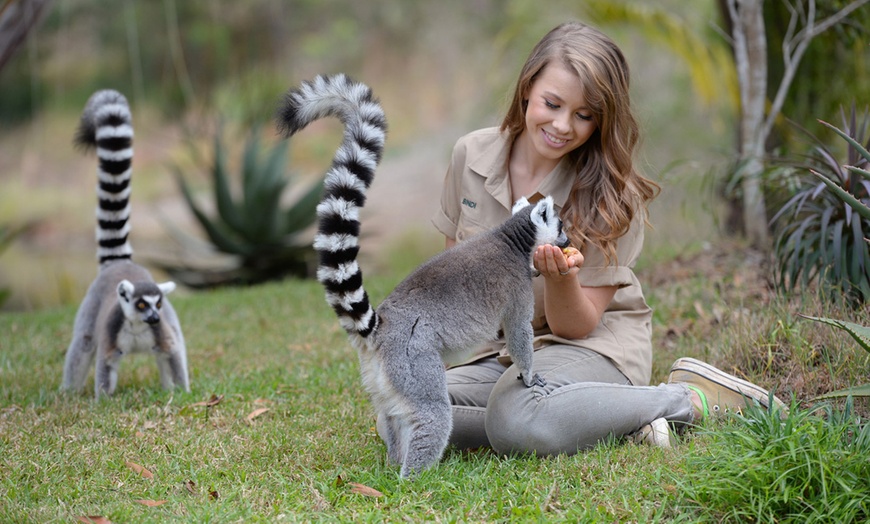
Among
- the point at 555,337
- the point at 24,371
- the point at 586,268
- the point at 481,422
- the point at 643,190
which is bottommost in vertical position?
the point at 24,371

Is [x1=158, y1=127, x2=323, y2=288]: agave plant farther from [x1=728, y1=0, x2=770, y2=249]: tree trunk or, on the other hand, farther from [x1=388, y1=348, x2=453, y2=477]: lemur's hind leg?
[x1=388, y1=348, x2=453, y2=477]: lemur's hind leg

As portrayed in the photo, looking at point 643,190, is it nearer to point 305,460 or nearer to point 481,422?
point 481,422

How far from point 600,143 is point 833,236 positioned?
136cm

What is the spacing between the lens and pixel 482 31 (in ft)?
52.6

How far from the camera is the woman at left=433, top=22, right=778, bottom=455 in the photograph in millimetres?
3008

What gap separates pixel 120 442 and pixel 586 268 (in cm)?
195

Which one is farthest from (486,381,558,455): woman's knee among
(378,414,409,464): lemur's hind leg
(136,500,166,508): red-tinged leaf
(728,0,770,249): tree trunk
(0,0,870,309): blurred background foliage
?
(0,0,870,309): blurred background foliage

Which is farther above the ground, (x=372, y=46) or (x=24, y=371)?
(x=372, y=46)

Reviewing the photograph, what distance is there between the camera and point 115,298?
4277 millimetres

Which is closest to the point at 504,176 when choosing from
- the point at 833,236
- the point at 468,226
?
the point at 468,226

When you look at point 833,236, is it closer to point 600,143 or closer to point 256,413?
point 600,143

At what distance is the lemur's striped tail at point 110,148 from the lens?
172 inches

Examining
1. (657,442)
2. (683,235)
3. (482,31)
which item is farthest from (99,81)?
(657,442)

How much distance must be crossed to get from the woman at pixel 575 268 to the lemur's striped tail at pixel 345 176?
555 mm
